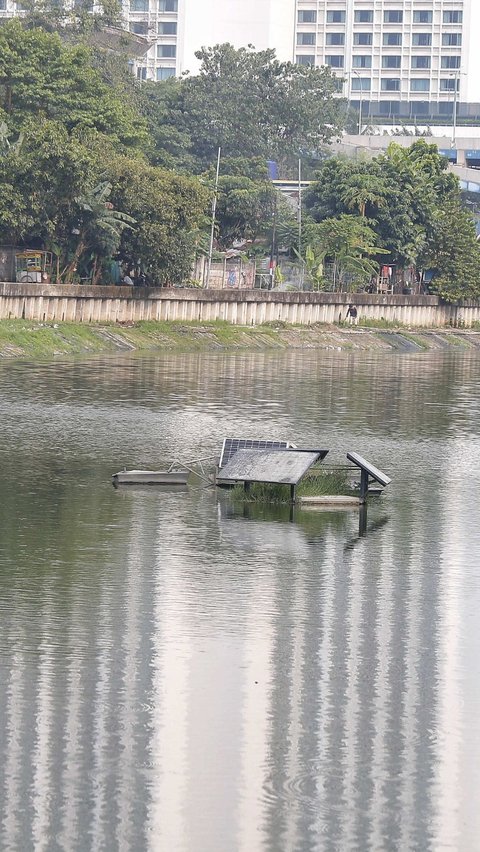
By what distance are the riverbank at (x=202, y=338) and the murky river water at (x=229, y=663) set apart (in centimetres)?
3585

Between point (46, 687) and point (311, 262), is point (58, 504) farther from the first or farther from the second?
point (311, 262)

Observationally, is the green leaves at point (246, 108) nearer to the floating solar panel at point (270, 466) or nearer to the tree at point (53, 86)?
the tree at point (53, 86)

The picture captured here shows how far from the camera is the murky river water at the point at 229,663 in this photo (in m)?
16.5

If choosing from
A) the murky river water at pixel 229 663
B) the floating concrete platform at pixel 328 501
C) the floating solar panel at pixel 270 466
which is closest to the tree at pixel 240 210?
the murky river water at pixel 229 663

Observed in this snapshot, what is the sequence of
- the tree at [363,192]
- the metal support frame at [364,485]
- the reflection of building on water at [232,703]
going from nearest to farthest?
1. the reflection of building on water at [232,703]
2. the metal support frame at [364,485]
3. the tree at [363,192]

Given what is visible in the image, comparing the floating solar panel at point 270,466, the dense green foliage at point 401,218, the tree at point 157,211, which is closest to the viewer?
the floating solar panel at point 270,466

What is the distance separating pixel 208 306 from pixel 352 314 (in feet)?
51.9

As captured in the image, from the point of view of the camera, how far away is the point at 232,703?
20.2m

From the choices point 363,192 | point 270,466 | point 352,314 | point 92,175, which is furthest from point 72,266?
point 270,466

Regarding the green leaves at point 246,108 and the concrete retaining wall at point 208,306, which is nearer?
the concrete retaining wall at point 208,306

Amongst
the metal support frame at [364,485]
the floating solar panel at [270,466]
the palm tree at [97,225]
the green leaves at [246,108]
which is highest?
the green leaves at [246,108]

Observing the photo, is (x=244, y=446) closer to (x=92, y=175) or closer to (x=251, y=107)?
(x=92, y=175)

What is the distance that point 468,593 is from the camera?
27.0 metres

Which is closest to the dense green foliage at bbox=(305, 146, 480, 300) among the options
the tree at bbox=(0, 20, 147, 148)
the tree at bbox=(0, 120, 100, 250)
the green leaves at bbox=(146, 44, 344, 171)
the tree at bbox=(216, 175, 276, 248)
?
the tree at bbox=(216, 175, 276, 248)
